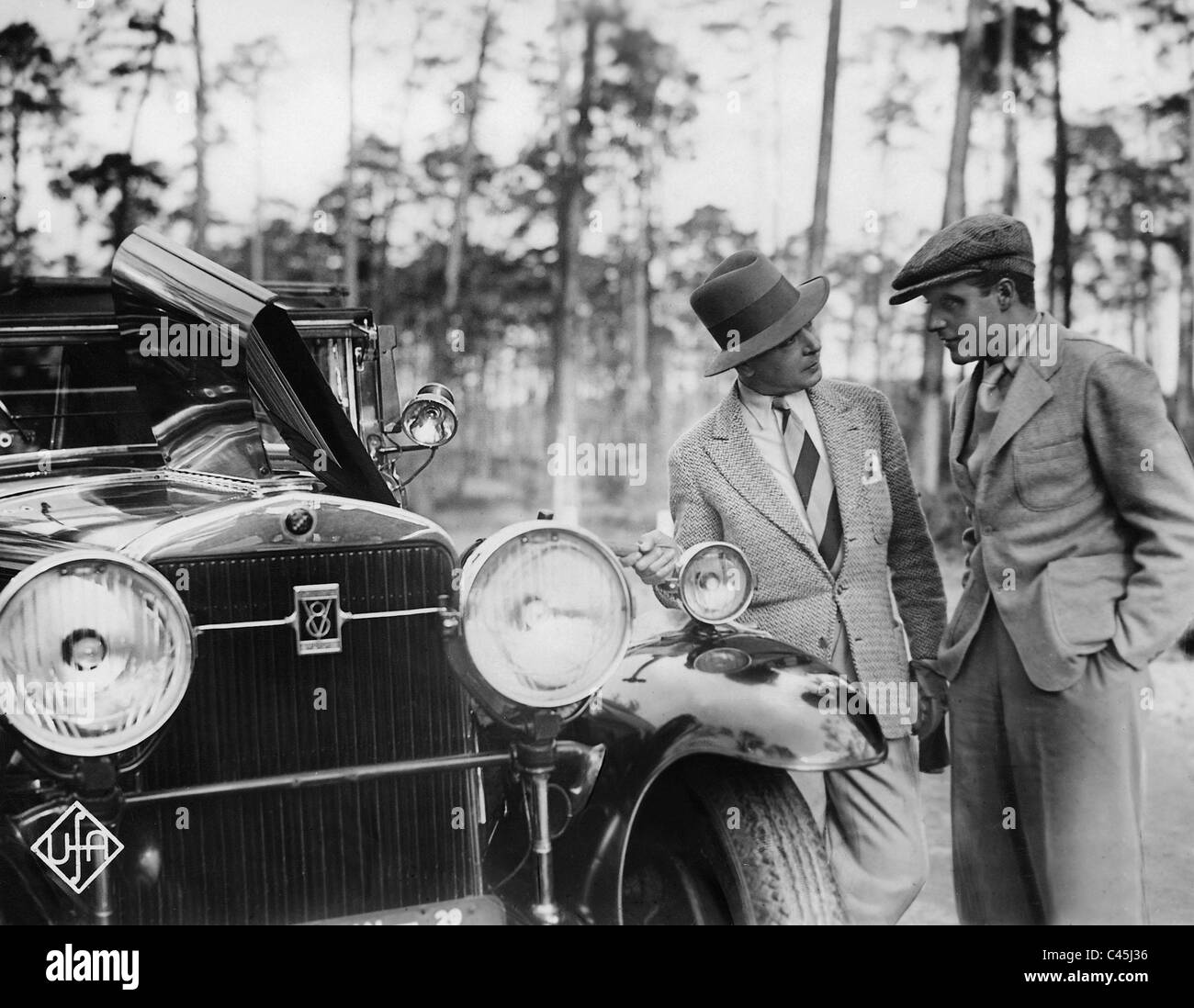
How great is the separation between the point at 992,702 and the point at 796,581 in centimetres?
46

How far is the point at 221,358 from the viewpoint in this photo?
2.10m

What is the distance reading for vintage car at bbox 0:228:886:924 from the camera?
1689 millimetres

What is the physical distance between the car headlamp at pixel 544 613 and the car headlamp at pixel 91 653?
0.46 m

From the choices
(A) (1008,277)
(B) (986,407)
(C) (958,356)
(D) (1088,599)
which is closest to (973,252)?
(A) (1008,277)

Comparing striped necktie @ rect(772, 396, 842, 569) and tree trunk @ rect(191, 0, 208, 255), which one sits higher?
tree trunk @ rect(191, 0, 208, 255)

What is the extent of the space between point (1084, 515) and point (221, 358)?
1655 millimetres

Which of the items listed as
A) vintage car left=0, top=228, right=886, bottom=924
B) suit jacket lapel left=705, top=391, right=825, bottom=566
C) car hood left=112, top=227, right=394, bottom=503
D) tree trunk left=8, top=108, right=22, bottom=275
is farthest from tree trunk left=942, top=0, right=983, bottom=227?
tree trunk left=8, top=108, right=22, bottom=275

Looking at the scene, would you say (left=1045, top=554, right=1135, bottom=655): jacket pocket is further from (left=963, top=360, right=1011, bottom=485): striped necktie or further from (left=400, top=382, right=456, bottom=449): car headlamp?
(left=400, top=382, right=456, bottom=449): car headlamp

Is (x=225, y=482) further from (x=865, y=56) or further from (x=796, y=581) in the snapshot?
(x=865, y=56)

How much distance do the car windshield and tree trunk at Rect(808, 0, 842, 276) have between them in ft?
5.43

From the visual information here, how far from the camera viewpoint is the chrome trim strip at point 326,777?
1.78 m

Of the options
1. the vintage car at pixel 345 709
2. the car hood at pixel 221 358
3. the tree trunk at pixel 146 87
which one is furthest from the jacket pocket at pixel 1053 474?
the tree trunk at pixel 146 87

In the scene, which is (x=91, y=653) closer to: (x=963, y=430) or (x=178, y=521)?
(x=178, y=521)
